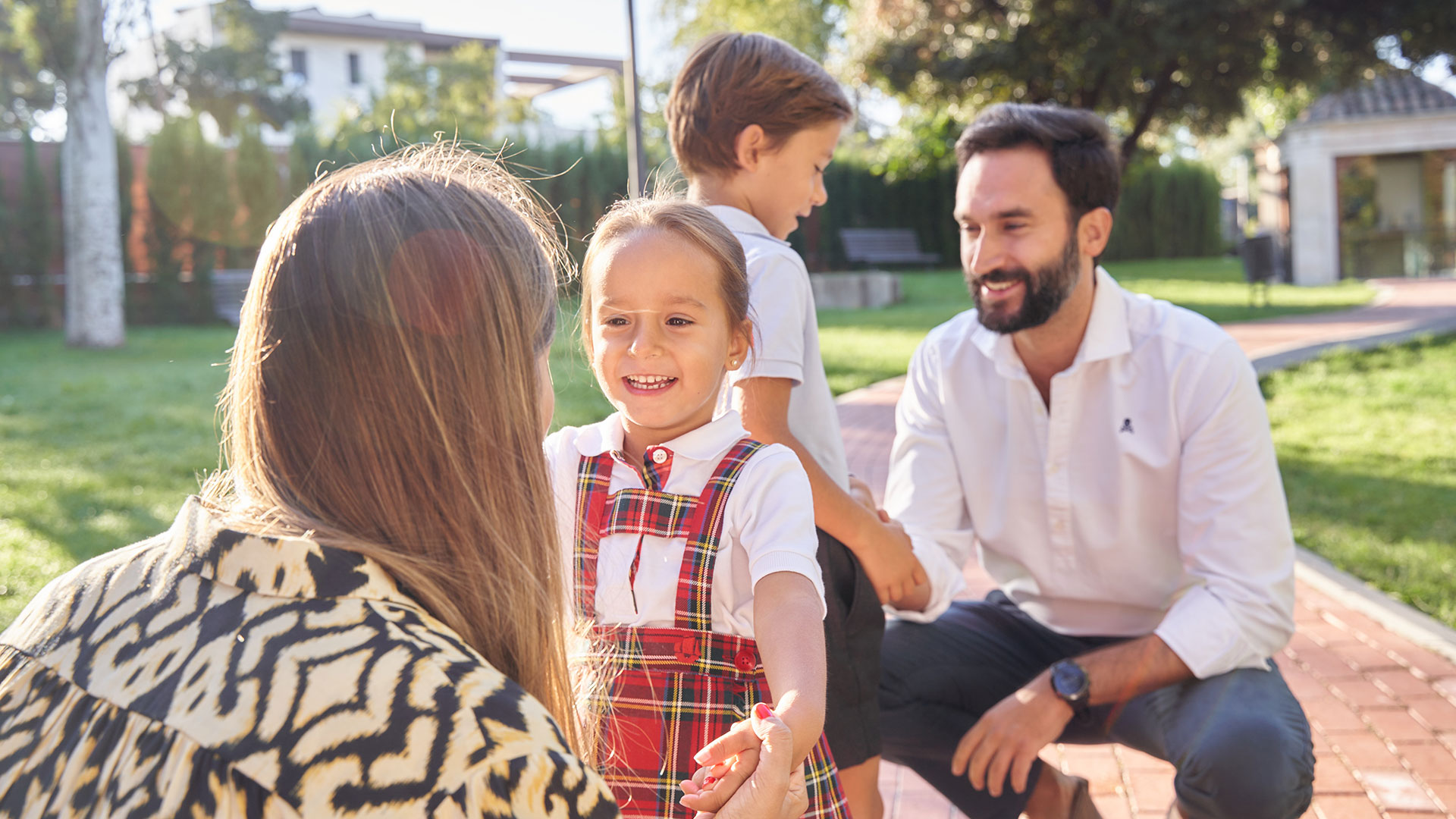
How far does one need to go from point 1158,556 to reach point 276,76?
135 feet

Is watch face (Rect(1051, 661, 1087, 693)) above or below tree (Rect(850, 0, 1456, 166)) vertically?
below

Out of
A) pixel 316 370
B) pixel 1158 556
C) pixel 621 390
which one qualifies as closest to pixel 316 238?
pixel 316 370

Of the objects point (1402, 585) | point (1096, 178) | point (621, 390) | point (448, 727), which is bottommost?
point (1402, 585)

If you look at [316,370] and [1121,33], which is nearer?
[316,370]

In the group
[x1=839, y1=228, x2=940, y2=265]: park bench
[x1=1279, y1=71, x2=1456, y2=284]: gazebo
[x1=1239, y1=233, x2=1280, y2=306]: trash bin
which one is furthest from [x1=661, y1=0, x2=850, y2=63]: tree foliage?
[x1=1239, y1=233, x2=1280, y2=306]: trash bin

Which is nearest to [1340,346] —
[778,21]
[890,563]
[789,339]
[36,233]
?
[890,563]

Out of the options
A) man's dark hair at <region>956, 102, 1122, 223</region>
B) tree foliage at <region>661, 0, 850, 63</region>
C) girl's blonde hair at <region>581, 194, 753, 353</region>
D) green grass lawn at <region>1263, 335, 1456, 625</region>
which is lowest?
green grass lawn at <region>1263, 335, 1456, 625</region>

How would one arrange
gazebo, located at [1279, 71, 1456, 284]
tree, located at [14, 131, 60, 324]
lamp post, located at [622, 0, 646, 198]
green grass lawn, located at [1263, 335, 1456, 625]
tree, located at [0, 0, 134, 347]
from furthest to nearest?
gazebo, located at [1279, 71, 1456, 284] < tree, located at [14, 131, 60, 324] < tree, located at [0, 0, 134, 347] < green grass lawn, located at [1263, 335, 1456, 625] < lamp post, located at [622, 0, 646, 198]

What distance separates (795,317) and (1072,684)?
100 cm

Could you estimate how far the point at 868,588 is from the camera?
7.49 feet

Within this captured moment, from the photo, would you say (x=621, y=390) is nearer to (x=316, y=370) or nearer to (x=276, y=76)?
(x=316, y=370)

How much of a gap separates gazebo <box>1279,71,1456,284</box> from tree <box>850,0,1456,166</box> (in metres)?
9.37

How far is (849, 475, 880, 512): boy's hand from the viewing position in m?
2.38

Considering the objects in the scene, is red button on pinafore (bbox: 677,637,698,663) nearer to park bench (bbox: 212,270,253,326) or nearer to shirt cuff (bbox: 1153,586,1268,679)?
shirt cuff (bbox: 1153,586,1268,679)
